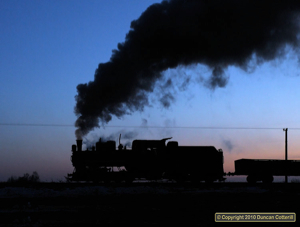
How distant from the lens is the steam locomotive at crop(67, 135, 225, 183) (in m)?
25.2

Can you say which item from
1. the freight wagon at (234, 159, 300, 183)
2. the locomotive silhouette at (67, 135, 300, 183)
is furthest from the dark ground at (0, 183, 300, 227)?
the freight wagon at (234, 159, 300, 183)

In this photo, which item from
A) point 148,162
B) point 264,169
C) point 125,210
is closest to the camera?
point 125,210

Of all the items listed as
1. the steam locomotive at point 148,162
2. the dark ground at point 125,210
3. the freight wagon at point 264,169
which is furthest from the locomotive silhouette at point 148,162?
the dark ground at point 125,210

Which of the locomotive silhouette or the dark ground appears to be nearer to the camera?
the dark ground

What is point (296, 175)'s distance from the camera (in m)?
31.2

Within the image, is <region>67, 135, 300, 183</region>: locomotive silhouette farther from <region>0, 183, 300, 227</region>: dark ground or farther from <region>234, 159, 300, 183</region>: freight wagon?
<region>0, 183, 300, 227</region>: dark ground

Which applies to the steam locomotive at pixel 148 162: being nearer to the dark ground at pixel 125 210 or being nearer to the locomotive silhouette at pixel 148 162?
the locomotive silhouette at pixel 148 162

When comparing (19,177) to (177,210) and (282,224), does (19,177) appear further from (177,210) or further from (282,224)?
(282,224)

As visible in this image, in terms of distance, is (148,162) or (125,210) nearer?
(125,210)

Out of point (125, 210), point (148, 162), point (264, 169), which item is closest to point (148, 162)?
point (148, 162)

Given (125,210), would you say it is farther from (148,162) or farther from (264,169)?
(264,169)

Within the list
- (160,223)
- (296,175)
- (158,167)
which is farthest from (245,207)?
(296,175)

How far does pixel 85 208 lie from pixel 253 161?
2129 centimetres

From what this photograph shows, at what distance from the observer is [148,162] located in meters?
25.8
